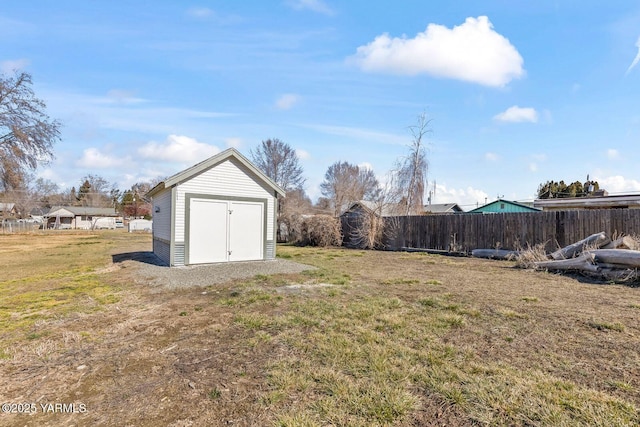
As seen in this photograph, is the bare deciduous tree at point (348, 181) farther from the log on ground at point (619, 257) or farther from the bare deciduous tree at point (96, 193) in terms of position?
the bare deciduous tree at point (96, 193)

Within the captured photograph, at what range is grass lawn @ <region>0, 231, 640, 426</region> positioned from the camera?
8.01ft

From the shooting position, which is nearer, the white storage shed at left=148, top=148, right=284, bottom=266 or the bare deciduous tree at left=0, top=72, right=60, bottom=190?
the white storage shed at left=148, top=148, right=284, bottom=266

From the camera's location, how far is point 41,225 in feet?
170

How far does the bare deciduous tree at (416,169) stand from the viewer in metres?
23.8

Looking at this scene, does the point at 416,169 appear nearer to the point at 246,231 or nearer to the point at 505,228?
the point at 505,228

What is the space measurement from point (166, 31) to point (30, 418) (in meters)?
10.9

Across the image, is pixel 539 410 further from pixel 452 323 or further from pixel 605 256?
pixel 605 256

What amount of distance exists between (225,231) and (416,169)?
18190mm

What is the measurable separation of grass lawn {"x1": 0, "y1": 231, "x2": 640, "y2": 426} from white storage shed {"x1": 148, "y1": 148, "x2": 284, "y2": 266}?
3.75 m

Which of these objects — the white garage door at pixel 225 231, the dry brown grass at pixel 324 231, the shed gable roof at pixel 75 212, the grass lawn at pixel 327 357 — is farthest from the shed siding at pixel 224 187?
the shed gable roof at pixel 75 212

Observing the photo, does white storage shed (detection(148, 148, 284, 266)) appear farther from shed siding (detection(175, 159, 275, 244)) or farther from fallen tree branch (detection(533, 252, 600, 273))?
fallen tree branch (detection(533, 252, 600, 273))

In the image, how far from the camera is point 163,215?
1128cm

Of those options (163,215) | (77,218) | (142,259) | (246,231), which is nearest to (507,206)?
(246,231)

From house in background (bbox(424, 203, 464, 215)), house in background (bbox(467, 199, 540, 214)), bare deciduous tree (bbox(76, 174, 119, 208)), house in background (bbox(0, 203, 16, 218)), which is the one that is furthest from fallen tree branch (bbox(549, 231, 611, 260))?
bare deciduous tree (bbox(76, 174, 119, 208))
